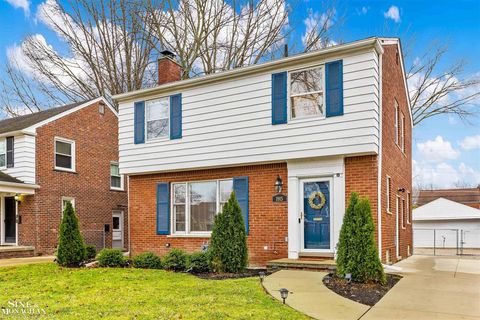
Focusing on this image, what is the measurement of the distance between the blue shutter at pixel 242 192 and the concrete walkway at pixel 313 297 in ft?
8.90

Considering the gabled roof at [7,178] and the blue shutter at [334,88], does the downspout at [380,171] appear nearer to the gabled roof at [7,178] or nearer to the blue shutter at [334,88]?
the blue shutter at [334,88]

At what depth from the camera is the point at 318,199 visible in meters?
10.3

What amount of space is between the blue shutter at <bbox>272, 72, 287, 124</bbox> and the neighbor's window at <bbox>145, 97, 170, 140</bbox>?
141 inches

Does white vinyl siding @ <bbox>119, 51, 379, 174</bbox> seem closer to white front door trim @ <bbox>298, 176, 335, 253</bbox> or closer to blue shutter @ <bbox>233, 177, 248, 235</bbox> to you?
blue shutter @ <bbox>233, 177, 248, 235</bbox>

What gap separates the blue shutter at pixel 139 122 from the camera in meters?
13.1

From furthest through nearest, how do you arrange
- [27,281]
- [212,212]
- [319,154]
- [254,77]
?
[212,212] → [254,77] → [319,154] → [27,281]

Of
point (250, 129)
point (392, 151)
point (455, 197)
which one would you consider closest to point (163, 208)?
point (250, 129)

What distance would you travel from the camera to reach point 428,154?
2325 cm

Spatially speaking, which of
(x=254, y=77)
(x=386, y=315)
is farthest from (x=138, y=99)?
(x=386, y=315)

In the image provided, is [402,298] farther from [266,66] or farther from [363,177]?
[266,66]

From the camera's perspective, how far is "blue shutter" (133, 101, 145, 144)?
13.1m

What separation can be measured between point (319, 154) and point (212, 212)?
373cm

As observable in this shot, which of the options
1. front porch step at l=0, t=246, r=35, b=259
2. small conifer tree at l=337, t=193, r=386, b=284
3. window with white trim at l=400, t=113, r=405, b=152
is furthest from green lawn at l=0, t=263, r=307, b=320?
window with white trim at l=400, t=113, r=405, b=152

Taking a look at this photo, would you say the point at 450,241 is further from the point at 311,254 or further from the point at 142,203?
the point at 142,203
